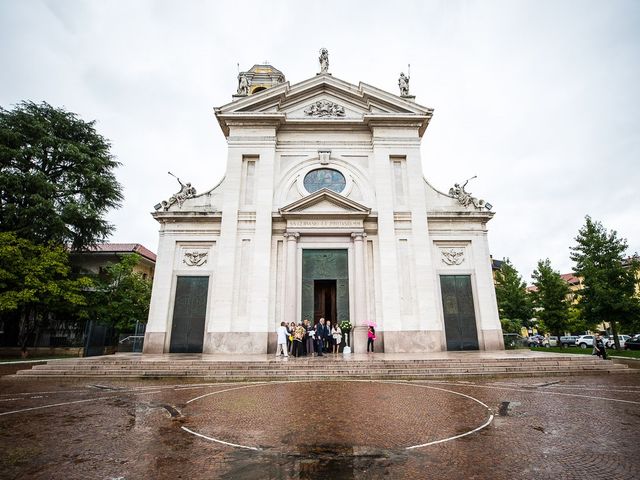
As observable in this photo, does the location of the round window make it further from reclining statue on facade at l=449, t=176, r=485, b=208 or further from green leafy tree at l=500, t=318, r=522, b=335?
green leafy tree at l=500, t=318, r=522, b=335

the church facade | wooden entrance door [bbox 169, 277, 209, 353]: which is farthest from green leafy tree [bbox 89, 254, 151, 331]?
wooden entrance door [bbox 169, 277, 209, 353]

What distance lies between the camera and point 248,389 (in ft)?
31.5

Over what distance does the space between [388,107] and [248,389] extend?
19.5 m

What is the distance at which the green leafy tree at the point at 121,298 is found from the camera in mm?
25453

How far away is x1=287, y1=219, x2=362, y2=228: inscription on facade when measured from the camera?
20.1 m

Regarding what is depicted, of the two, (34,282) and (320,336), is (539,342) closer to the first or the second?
(320,336)

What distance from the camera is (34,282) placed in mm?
21484

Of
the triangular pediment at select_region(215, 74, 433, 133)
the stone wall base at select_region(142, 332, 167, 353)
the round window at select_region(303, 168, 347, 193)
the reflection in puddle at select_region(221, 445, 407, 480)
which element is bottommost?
the reflection in puddle at select_region(221, 445, 407, 480)

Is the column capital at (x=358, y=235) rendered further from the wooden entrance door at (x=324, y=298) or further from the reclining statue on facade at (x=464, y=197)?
the reclining statue on facade at (x=464, y=197)

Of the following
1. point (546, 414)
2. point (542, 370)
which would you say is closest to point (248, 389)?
point (546, 414)

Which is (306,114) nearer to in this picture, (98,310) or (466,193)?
(466,193)

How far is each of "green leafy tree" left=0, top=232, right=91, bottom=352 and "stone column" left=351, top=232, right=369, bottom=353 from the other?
18538 mm

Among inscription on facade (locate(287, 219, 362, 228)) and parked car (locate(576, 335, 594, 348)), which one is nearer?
inscription on facade (locate(287, 219, 362, 228))

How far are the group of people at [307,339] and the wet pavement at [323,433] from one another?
21.0 feet
